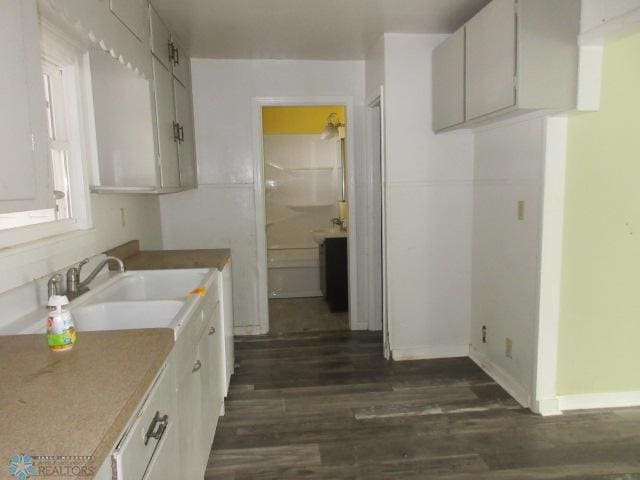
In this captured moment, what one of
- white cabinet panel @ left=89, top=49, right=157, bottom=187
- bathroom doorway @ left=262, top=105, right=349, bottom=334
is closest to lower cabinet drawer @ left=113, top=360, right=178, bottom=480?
white cabinet panel @ left=89, top=49, right=157, bottom=187

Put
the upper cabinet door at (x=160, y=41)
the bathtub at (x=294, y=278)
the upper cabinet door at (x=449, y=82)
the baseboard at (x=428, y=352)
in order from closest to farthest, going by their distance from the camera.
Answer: the upper cabinet door at (x=160, y=41), the upper cabinet door at (x=449, y=82), the baseboard at (x=428, y=352), the bathtub at (x=294, y=278)

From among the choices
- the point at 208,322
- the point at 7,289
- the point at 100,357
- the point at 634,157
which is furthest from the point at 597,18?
the point at 7,289

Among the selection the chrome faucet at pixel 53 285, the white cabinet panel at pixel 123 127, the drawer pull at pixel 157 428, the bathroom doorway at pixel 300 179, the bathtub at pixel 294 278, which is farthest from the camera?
the bathroom doorway at pixel 300 179

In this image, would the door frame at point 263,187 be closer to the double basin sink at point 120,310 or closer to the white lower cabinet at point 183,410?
the white lower cabinet at point 183,410

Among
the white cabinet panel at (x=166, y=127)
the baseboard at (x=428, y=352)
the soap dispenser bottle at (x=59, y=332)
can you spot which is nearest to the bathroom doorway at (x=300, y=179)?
the baseboard at (x=428, y=352)

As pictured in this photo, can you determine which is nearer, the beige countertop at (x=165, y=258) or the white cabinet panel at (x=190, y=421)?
the white cabinet panel at (x=190, y=421)

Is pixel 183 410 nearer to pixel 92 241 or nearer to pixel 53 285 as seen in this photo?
pixel 53 285

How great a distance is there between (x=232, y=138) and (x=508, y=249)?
7.77 feet

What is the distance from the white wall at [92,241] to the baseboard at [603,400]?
2789 mm

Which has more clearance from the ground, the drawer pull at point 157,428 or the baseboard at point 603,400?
the drawer pull at point 157,428

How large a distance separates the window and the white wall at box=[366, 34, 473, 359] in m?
2.00

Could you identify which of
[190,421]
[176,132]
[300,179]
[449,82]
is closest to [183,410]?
[190,421]

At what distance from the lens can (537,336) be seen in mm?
2535

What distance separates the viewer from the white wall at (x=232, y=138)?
377 centimetres
